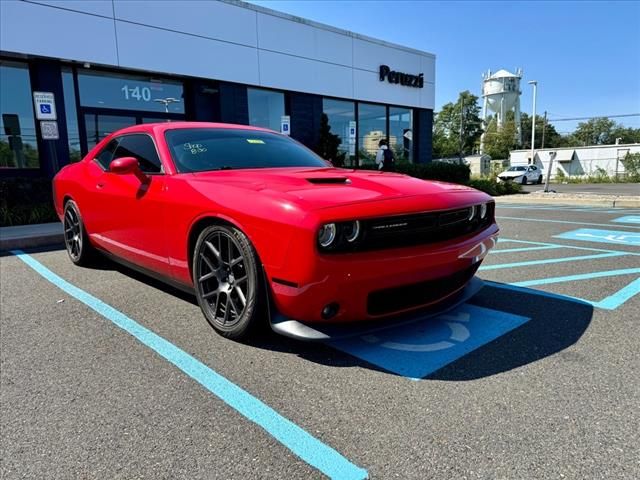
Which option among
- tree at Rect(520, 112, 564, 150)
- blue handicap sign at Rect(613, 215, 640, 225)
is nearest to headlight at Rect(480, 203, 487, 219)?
blue handicap sign at Rect(613, 215, 640, 225)

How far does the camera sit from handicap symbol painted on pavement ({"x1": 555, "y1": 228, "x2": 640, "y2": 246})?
6.14 m

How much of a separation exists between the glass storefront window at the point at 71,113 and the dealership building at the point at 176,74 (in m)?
0.02

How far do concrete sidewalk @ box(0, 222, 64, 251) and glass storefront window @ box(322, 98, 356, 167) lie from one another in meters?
10.2

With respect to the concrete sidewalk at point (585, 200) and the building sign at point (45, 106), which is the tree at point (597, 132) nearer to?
the concrete sidewalk at point (585, 200)

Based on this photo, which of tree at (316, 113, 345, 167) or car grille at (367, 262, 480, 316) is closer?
car grille at (367, 262, 480, 316)

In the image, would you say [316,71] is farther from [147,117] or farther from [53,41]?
[53,41]

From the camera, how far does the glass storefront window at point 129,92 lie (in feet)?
36.2

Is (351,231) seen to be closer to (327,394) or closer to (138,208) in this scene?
(327,394)

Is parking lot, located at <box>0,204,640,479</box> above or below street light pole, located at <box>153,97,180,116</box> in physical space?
below

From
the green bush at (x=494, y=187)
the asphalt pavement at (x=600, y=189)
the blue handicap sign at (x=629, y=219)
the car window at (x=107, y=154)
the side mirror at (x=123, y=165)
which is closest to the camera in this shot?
the side mirror at (x=123, y=165)

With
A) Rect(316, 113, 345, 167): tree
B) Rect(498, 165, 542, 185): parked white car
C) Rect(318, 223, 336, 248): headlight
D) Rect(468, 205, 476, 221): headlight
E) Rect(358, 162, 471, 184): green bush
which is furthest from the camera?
Rect(498, 165, 542, 185): parked white car

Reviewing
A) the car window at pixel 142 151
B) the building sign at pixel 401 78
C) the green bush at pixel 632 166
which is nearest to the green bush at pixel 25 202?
the car window at pixel 142 151

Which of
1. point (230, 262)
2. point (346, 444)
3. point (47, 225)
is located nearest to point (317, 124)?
point (47, 225)

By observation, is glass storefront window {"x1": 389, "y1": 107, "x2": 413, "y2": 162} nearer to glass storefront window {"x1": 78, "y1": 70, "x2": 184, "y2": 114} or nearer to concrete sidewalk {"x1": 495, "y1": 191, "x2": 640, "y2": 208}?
concrete sidewalk {"x1": 495, "y1": 191, "x2": 640, "y2": 208}
